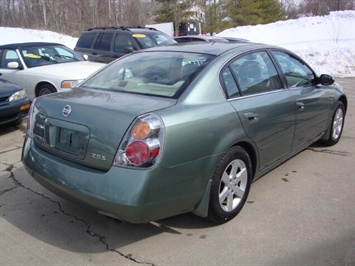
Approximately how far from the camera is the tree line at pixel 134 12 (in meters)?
39.2

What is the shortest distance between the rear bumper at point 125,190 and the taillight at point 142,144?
0.21 ft

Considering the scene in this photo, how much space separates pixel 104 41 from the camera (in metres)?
9.70

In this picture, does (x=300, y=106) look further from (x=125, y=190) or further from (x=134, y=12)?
(x=134, y=12)

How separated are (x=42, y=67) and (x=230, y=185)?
5.94m

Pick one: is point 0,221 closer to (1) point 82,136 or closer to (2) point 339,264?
(1) point 82,136

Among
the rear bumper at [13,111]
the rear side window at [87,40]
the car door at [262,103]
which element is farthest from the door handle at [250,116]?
the rear side window at [87,40]

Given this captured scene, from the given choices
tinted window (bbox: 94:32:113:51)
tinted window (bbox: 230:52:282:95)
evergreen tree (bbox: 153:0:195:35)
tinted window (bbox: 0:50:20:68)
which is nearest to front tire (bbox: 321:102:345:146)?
tinted window (bbox: 230:52:282:95)

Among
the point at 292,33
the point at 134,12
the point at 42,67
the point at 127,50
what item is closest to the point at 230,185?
the point at 42,67

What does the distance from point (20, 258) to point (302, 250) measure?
2.18m

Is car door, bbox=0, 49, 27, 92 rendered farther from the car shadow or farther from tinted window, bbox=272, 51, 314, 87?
tinted window, bbox=272, 51, 314, 87

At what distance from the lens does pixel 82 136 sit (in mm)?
2689

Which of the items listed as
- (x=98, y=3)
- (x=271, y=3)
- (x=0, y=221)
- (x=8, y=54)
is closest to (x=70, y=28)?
(x=98, y=3)

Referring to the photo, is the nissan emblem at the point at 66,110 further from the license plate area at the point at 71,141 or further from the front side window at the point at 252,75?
the front side window at the point at 252,75

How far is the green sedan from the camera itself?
8.18 feet
